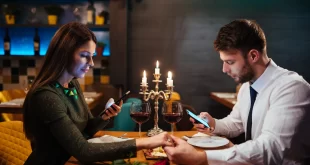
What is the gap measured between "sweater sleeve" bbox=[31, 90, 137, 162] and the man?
0.21 metres

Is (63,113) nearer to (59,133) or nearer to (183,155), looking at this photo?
→ (59,133)

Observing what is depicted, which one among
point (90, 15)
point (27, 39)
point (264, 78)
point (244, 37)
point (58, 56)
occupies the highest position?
point (90, 15)

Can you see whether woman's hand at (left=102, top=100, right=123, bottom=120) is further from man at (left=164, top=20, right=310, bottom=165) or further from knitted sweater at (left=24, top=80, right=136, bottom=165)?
man at (left=164, top=20, right=310, bottom=165)

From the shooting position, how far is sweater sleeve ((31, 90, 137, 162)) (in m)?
1.38

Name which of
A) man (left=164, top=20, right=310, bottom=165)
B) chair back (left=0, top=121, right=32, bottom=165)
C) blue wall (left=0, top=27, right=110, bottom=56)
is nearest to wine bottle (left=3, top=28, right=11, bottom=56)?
blue wall (left=0, top=27, right=110, bottom=56)

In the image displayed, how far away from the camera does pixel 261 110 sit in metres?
1.68

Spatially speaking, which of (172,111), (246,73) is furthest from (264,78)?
(172,111)

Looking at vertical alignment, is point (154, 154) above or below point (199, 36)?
below

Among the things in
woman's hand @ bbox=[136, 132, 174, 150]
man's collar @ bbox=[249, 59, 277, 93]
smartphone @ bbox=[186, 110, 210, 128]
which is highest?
man's collar @ bbox=[249, 59, 277, 93]

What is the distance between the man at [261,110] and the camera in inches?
55.8

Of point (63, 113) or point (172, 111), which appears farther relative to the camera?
point (172, 111)

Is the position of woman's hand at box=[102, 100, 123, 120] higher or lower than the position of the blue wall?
lower

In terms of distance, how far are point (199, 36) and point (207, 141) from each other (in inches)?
122

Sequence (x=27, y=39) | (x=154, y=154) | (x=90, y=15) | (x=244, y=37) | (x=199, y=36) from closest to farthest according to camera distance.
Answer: (x=154, y=154) → (x=244, y=37) → (x=90, y=15) → (x=199, y=36) → (x=27, y=39)
